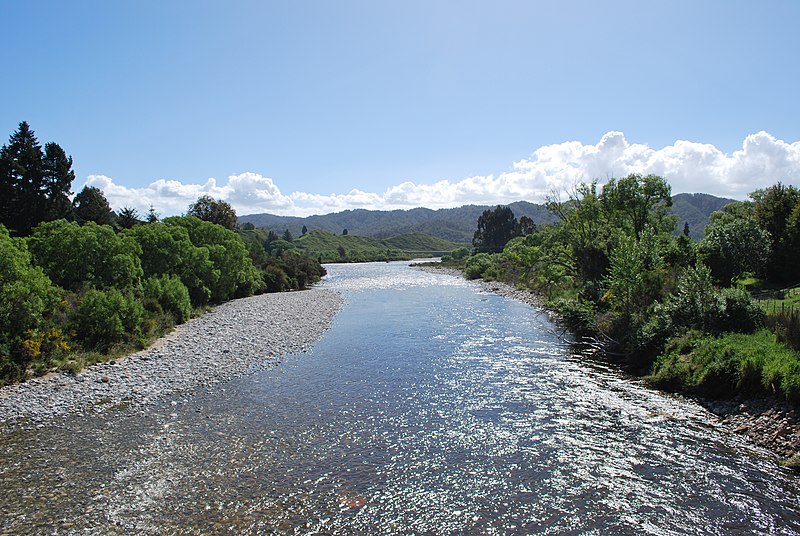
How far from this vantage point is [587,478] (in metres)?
14.2

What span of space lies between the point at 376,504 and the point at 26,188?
67270 mm

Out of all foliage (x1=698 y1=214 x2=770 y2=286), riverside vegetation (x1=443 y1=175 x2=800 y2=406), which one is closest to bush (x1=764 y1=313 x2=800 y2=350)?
riverside vegetation (x1=443 y1=175 x2=800 y2=406)

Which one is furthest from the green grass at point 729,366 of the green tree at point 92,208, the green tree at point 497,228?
the green tree at point 497,228

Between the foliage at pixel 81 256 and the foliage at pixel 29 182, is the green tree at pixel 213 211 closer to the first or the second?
the foliage at pixel 29 182

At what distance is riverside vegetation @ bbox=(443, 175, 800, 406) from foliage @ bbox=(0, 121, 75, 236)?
59.0 m

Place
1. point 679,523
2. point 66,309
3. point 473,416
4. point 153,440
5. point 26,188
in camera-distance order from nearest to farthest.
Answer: point 679,523
point 153,440
point 473,416
point 66,309
point 26,188

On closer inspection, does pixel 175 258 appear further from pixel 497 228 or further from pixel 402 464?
pixel 497 228

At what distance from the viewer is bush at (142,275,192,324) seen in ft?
127

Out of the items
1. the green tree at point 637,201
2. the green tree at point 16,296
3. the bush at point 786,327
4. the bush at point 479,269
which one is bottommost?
the bush at point 479,269

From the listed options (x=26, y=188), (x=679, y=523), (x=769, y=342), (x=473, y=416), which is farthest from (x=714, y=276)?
(x=26, y=188)

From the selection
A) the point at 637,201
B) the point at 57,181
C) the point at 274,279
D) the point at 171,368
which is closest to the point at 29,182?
the point at 57,181

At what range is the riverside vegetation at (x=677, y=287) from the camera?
20.1 m

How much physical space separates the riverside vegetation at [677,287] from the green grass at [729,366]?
0.14ft

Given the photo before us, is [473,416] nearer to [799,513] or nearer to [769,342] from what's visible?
[799,513]
